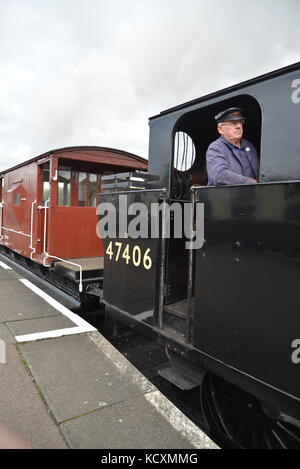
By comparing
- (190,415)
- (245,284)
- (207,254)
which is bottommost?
(190,415)

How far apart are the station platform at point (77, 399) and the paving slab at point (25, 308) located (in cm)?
35

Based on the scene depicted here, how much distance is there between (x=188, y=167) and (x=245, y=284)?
1.71 metres

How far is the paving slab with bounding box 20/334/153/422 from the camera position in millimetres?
2291

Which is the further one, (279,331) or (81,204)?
(81,204)

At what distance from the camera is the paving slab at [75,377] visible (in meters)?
2.29

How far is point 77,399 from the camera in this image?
2.33m

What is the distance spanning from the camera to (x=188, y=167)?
Answer: 331cm

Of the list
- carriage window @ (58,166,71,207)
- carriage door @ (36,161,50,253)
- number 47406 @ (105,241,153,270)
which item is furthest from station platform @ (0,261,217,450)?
carriage window @ (58,166,71,207)

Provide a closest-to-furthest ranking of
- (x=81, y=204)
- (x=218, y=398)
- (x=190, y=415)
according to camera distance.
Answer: (x=218, y=398)
(x=190, y=415)
(x=81, y=204)

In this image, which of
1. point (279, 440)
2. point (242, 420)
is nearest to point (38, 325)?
point (242, 420)

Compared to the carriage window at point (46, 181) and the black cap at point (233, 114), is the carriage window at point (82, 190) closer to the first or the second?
the carriage window at point (46, 181)

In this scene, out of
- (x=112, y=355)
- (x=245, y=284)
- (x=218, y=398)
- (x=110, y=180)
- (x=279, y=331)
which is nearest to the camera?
(x=279, y=331)

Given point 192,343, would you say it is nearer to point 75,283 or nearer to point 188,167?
point 188,167

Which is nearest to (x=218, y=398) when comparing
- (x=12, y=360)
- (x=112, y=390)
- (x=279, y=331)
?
(x=112, y=390)
